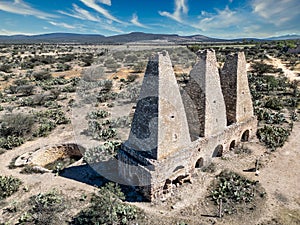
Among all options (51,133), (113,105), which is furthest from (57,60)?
(51,133)

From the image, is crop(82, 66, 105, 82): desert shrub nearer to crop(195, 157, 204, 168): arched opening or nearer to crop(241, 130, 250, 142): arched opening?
crop(241, 130, 250, 142): arched opening

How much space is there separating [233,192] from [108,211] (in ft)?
17.2

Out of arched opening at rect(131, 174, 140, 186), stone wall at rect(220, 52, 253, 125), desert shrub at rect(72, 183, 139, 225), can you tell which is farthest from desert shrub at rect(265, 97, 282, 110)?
desert shrub at rect(72, 183, 139, 225)

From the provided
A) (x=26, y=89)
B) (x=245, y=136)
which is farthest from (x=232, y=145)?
(x=26, y=89)

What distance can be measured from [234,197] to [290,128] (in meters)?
9.41

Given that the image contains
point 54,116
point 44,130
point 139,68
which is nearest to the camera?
point 44,130

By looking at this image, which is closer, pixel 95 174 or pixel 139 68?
pixel 95 174

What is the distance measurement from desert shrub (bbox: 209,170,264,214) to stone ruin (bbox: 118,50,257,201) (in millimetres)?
1235

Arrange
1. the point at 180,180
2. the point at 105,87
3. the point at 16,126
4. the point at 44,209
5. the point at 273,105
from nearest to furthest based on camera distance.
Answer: the point at 44,209 < the point at 180,180 < the point at 16,126 < the point at 273,105 < the point at 105,87

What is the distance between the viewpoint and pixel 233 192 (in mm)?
9820

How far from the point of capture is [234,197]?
962cm

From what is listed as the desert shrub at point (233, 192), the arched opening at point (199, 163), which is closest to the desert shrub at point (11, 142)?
the arched opening at point (199, 163)

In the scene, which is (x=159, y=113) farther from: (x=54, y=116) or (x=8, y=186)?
(x=54, y=116)

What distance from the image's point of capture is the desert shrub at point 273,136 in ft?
45.4
